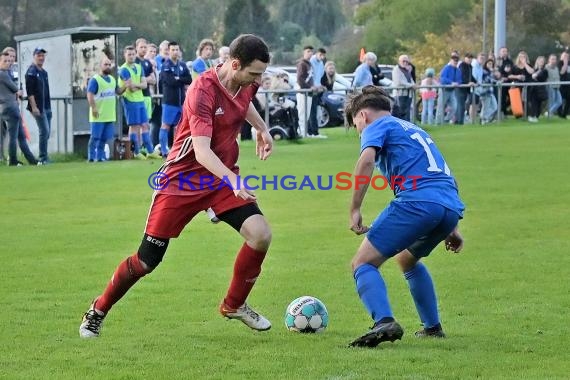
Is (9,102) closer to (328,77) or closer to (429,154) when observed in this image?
(328,77)

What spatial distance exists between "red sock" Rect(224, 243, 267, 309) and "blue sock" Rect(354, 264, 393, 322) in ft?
2.61

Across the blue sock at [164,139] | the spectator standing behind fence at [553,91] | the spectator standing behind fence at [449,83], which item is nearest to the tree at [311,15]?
the spectator standing behind fence at [553,91]

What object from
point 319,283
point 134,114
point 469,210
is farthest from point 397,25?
point 319,283

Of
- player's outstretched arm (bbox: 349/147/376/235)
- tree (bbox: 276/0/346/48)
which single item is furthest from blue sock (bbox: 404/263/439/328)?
tree (bbox: 276/0/346/48)

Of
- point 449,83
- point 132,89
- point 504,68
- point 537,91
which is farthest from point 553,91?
point 132,89

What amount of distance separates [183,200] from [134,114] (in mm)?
14706

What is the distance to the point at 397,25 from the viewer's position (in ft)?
207

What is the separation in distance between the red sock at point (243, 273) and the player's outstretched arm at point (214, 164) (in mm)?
575

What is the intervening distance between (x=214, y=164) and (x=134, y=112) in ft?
49.6

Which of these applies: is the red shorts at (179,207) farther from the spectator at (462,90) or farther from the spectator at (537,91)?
the spectator at (537,91)

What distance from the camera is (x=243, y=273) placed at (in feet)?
25.8

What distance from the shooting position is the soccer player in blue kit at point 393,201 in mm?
7086

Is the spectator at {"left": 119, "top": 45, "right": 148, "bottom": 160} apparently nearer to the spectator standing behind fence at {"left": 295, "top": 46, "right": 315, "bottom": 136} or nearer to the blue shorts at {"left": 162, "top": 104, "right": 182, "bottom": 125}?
the blue shorts at {"left": 162, "top": 104, "right": 182, "bottom": 125}

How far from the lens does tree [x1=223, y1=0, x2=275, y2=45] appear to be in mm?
63438
